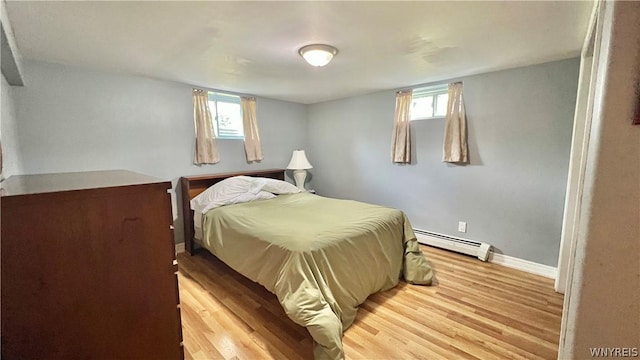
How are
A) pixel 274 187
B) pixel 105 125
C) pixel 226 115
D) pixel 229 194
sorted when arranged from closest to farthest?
1. pixel 105 125
2. pixel 229 194
3. pixel 274 187
4. pixel 226 115

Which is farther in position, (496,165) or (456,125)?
(456,125)

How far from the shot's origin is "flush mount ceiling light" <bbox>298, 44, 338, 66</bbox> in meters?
1.98

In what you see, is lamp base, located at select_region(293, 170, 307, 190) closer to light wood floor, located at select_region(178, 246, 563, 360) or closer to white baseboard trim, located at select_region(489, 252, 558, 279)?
light wood floor, located at select_region(178, 246, 563, 360)

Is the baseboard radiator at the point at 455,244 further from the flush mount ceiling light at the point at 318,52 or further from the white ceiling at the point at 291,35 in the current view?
the flush mount ceiling light at the point at 318,52

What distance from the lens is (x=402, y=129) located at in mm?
3484

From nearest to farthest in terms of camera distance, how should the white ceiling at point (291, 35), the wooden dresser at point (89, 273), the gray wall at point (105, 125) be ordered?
1. the wooden dresser at point (89, 273)
2. the white ceiling at point (291, 35)
3. the gray wall at point (105, 125)

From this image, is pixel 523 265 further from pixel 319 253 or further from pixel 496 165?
pixel 319 253

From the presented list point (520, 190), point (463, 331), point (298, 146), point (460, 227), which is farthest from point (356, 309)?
point (298, 146)

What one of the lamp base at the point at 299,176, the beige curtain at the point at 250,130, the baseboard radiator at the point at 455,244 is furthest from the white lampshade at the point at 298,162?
the baseboard radiator at the point at 455,244

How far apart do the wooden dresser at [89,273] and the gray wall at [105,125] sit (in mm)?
2002

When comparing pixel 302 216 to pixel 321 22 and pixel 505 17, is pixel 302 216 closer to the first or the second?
pixel 321 22

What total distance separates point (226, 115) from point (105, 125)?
1414 mm

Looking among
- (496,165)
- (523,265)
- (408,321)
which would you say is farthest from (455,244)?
(408,321)

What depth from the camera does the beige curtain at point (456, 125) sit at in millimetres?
3004
